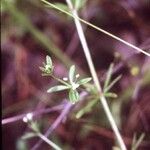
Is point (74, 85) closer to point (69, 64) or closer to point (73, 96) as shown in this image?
point (73, 96)

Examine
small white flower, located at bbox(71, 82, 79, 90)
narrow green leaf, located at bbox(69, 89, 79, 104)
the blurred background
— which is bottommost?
narrow green leaf, located at bbox(69, 89, 79, 104)

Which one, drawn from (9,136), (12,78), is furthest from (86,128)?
(12,78)

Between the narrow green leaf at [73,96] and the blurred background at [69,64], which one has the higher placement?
the blurred background at [69,64]

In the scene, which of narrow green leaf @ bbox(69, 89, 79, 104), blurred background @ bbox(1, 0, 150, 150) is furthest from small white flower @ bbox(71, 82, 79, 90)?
blurred background @ bbox(1, 0, 150, 150)

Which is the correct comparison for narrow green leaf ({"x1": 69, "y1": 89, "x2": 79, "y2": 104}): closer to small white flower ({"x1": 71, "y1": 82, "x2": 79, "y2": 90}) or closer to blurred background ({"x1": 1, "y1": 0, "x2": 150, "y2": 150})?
small white flower ({"x1": 71, "y1": 82, "x2": 79, "y2": 90})

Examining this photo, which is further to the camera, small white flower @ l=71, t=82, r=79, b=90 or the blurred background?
the blurred background

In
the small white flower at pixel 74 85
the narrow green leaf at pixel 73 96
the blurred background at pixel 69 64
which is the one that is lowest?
the narrow green leaf at pixel 73 96

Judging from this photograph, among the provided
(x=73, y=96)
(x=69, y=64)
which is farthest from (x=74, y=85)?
(x=69, y=64)

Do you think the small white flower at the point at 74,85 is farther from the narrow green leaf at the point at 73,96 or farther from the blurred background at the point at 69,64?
the blurred background at the point at 69,64

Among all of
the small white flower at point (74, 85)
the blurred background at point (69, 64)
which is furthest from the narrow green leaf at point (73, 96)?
the blurred background at point (69, 64)
